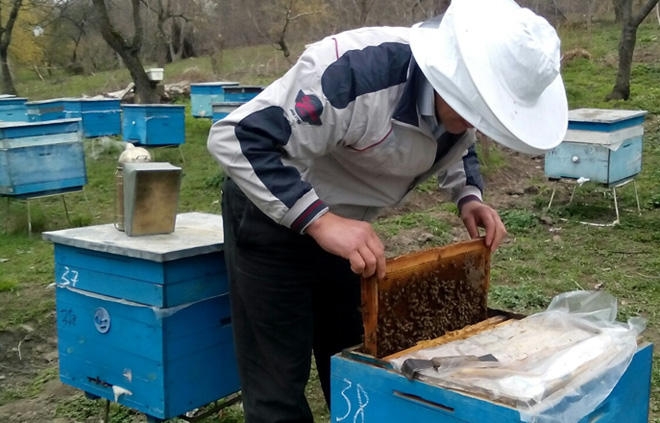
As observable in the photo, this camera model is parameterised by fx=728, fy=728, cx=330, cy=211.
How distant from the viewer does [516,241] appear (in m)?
5.16

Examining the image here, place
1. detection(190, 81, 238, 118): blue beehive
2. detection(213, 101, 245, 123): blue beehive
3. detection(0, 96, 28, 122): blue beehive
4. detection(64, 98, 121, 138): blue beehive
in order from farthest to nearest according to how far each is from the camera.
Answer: detection(190, 81, 238, 118): blue beehive → detection(0, 96, 28, 122): blue beehive → detection(64, 98, 121, 138): blue beehive → detection(213, 101, 245, 123): blue beehive

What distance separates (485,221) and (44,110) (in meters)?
8.32

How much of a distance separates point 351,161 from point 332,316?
467mm

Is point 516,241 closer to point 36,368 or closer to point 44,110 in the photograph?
point 36,368

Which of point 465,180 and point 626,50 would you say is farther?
point 626,50

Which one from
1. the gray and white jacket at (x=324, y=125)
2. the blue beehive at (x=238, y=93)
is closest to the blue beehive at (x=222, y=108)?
the blue beehive at (x=238, y=93)

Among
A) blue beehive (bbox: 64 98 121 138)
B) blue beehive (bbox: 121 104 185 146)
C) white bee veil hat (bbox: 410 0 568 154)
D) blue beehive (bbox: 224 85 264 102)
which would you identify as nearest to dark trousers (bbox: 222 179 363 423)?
white bee veil hat (bbox: 410 0 568 154)

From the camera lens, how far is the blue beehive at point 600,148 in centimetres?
514

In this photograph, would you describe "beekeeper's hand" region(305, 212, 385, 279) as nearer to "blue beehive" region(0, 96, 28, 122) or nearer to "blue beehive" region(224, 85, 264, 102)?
"blue beehive" region(224, 85, 264, 102)

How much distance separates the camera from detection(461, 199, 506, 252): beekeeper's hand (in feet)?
5.89

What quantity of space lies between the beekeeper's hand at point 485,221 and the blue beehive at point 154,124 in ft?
21.3

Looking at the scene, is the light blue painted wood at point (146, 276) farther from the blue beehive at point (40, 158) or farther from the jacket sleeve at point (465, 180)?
the blue beehive at point (40, 158)

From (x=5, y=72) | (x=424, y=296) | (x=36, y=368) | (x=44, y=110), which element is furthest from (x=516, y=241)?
(x=5, y=72)

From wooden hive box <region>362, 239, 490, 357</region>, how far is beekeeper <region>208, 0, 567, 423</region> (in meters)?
0.09
